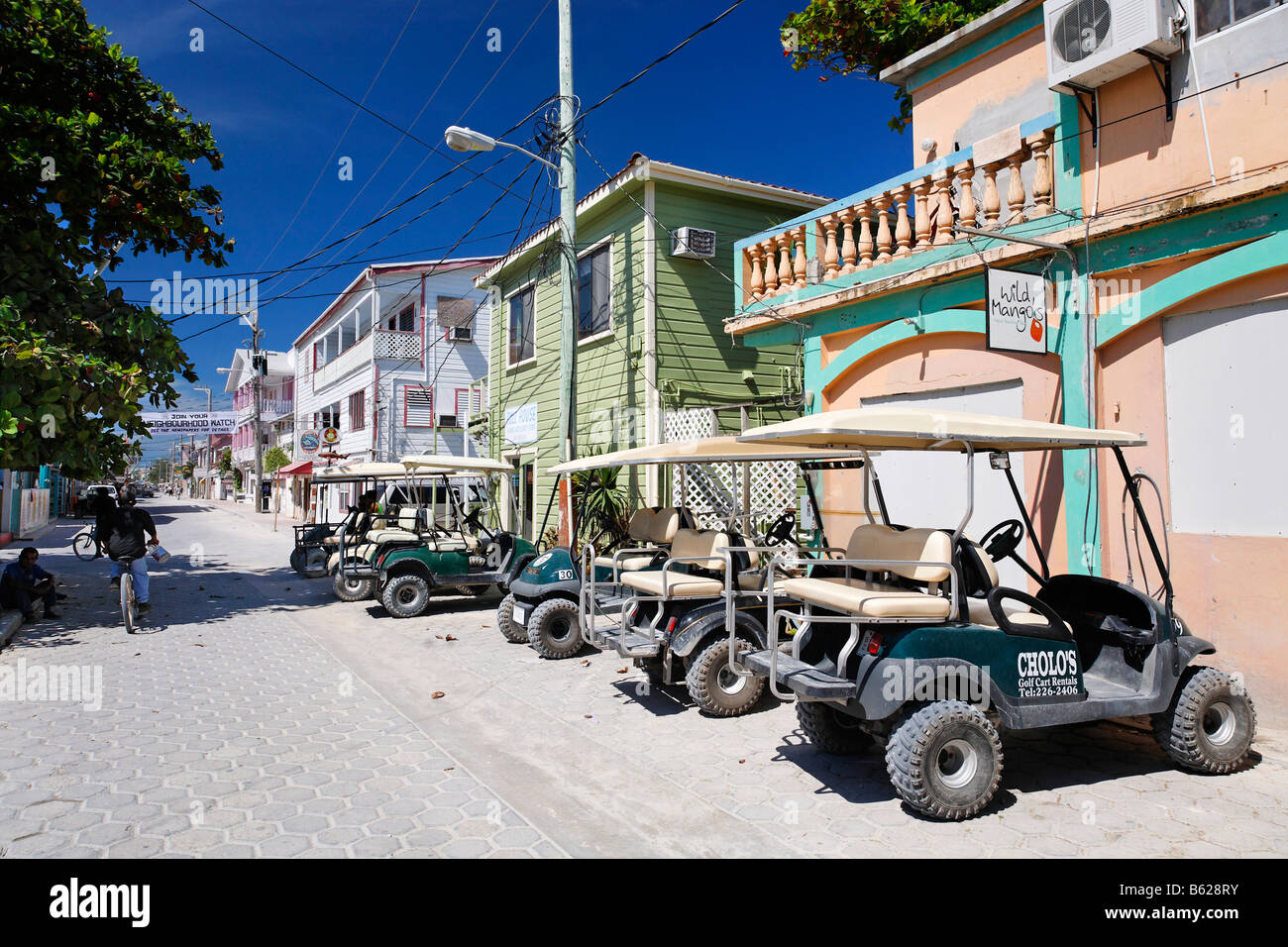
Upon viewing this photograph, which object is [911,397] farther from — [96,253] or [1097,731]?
[96,253]

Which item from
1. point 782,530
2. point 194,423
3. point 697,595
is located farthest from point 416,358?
point 697,595


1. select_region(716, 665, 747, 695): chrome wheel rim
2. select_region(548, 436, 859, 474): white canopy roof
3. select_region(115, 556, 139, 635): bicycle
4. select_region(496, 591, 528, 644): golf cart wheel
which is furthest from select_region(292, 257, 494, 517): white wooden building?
select_region(716, 665, 747, 695): chrome wheel rim

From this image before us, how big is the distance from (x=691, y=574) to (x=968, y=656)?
3129mm

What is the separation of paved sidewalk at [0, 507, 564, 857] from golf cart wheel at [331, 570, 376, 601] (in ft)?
13.2

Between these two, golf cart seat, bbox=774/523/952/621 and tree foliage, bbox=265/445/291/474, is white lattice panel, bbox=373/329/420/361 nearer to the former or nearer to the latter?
tree foliage, bbox=265/445/291/474

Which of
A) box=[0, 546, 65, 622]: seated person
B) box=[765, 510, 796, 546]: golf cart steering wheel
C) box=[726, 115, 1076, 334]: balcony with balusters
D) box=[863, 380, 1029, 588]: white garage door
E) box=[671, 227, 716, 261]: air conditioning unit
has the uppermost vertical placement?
box=[671, 227, 716, 261]: air conditioning unit

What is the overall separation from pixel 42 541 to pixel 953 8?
2758cm

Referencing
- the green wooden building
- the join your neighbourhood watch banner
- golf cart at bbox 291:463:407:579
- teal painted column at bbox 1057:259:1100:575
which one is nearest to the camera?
teal painted column at bbox 1057:259:1100:575

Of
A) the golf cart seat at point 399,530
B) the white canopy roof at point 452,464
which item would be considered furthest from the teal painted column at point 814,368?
the golf cart seat at point 399,530

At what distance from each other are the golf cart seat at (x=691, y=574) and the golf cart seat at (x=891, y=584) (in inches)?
52.7

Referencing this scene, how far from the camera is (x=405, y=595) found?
1175cm

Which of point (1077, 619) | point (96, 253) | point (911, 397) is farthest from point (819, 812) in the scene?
point (96, 253)

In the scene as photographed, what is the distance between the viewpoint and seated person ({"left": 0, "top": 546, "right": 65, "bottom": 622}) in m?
10.7

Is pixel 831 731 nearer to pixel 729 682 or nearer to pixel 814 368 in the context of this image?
pixel 729 682
